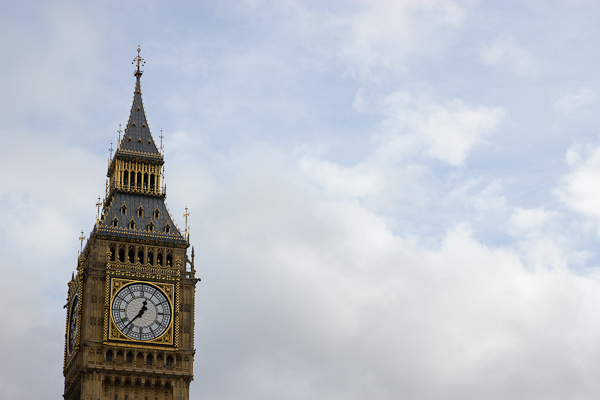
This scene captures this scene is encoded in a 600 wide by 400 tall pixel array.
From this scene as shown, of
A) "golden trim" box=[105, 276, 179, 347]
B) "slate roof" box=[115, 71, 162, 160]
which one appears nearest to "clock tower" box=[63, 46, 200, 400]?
"golden trim" box=[105, 276, 179, 347]

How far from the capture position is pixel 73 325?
12050 cm

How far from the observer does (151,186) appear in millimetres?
125875

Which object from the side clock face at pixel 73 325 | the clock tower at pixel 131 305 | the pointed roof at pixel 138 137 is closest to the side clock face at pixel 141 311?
the clock tower at pixel 131 305

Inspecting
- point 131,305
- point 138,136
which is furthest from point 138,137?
point 131,305

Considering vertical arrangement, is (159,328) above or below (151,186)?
below

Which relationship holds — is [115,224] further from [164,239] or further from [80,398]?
[80,398]

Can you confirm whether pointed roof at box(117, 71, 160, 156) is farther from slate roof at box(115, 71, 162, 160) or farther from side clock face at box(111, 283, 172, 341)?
side clock face at box(111, 283, 172, 341)

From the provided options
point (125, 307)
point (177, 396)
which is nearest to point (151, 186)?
point (125, 307)

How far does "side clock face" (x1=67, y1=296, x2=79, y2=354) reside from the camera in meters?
119

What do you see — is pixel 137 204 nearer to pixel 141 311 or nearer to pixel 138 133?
pixel 138 133

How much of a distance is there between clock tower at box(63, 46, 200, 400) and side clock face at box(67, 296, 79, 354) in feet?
0.34

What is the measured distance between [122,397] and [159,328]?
7.02 metres

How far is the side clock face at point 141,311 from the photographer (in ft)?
382

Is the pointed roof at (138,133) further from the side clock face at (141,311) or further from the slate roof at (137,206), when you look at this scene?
the side clock face at (141,311)
